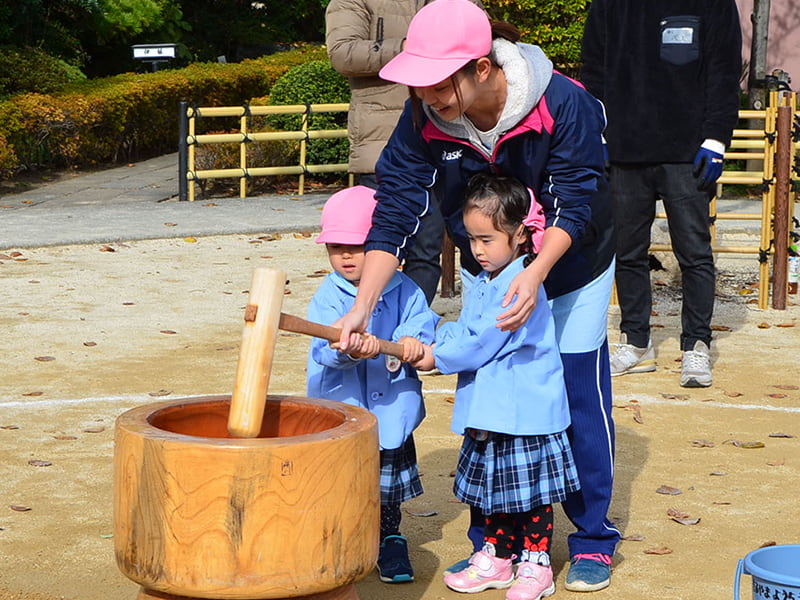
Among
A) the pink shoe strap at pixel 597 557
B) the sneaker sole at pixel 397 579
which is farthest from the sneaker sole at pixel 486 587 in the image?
the pink shoe strap at pixel 597 557

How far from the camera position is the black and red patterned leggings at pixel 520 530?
12.8 ft

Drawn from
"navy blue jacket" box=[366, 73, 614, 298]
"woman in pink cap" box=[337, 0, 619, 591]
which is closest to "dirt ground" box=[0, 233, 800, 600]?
"woman in pink cap" box=[337, 0, 619, 591]

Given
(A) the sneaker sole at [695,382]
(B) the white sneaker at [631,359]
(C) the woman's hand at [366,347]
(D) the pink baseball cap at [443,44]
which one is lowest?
(A) the sneaker sole at [695,382]

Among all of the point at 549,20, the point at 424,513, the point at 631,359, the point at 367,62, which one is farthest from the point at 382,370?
the point at 549,20

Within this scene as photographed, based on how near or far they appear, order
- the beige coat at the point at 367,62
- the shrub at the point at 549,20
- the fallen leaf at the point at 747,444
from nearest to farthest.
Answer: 1. the fallen leaf at the point at 747,444
2. the beige coat at the point at 367,62
3. the shrub at the point at 549,20

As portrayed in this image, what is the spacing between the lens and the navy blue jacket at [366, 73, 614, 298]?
3686 millimetres

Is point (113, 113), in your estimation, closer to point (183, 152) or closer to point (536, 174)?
point (183, 152)

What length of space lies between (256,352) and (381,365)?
80 cm

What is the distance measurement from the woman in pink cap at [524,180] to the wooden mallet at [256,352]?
1.24ft

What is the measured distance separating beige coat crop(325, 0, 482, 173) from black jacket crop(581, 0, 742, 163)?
1104 millimetres

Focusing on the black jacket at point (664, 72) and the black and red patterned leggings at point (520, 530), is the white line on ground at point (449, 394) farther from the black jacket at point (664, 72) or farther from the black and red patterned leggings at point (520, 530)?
the black and red patterned leggings at point (520, 530)

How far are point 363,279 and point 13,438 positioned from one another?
2412mm

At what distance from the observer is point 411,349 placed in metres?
3.72

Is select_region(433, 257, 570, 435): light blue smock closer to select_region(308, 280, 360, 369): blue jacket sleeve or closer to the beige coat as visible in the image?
select_region(308, 280, 360, 369): blue jacket sleeve
